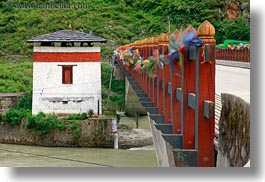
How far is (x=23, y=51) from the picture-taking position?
1961 cm

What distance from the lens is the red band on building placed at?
40.7 ft

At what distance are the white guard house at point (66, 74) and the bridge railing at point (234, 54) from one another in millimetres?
2580

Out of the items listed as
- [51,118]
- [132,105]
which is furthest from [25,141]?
[132,105]

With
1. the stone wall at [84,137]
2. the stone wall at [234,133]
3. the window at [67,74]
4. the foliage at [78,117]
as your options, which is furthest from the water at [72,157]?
the stone wall at [234,133]

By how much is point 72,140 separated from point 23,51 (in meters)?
8.59

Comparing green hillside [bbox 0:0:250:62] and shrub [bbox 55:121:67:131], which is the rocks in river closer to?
shrub [bbox 55:121:67:131]

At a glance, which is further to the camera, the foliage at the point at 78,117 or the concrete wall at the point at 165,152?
the foliage at the point at 78,117

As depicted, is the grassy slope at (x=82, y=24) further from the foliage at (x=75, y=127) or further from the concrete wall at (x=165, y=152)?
the concrete wall at (x=165, y=152)

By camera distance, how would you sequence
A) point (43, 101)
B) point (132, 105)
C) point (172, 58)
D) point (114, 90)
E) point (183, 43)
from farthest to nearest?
1. point (114, 90)
2. point (132, 105)
3. point (43, 101)
4. point (172, 58)
5. point (183, 43)

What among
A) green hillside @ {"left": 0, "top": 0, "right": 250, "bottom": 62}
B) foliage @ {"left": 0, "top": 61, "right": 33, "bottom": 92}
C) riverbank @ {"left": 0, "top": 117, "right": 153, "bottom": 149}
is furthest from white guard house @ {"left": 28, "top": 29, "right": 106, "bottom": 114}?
green hillside @ {"left": 0, "top": 0, "right": 250, "bottom": 62}

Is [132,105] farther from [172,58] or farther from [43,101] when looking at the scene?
[172,58]

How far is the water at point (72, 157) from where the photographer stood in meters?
9.58

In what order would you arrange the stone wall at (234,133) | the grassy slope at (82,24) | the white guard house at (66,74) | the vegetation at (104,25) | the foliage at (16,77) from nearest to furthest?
the stone wall at (234,133), the white guard house at (66,74), the vegetation at (104,25), the foliage at (16,77), the grassy slope at (82,24)

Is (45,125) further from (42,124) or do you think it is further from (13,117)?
(13,117)
